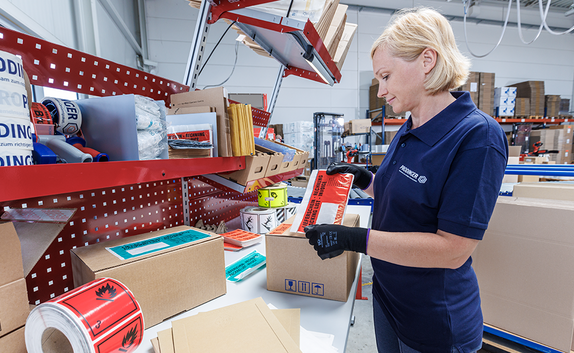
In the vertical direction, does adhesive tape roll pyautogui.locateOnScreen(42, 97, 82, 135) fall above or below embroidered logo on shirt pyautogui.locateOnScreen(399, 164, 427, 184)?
above

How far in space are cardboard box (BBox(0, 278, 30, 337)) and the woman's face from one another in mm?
1206

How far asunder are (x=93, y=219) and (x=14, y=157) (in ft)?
1.95

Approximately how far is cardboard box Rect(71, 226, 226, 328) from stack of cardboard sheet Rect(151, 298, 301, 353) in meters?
0.17

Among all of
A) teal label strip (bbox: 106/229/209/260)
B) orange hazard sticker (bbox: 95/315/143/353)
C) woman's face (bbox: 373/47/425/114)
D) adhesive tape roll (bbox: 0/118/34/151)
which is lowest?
orange hazard sticker (bbox: 95/315/143/353)

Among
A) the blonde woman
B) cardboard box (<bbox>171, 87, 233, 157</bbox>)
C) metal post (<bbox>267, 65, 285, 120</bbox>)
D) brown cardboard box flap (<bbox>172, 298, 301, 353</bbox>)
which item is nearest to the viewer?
brown cardboard box flap (<bbox>172, 298, 301, 353</bbox>)

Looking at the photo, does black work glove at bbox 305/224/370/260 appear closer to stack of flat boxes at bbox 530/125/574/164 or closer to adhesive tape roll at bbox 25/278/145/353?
→ adhesive tape roll at bbox 25/278/145/353

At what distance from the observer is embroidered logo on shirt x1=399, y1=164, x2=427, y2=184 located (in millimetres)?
841

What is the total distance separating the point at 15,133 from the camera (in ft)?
1.62

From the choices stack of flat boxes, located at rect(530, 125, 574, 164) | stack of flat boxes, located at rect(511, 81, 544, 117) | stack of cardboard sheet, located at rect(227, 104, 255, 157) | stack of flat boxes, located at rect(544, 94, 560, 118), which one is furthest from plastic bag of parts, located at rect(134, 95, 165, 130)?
stack of flat boxes, located at rect(544, 94, 560, 118)

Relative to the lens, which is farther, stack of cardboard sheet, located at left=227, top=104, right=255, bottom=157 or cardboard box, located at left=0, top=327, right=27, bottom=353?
stack of cardboard sheet, located at left=227, top=104, right=255, bottom=157

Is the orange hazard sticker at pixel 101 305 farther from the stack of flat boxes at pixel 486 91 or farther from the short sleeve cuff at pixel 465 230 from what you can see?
the stack of flat boxes at pixel 486 91

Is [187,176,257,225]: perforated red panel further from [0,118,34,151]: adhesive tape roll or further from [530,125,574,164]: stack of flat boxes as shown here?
[530,125,574,164]: stack of flat boxes

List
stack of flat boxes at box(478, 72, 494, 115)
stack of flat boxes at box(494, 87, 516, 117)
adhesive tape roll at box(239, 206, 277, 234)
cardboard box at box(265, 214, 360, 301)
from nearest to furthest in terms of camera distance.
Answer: cardboard box at box(265, 214, 360, 301)
adhesive tape roll at box(239, 206, 277, 234)
stack of flat boxes at box(478, 72, 494, 115)
stack of flat boxes at box(494, 87, 516, 117)

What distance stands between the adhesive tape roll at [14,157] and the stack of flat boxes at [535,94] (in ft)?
33.2
